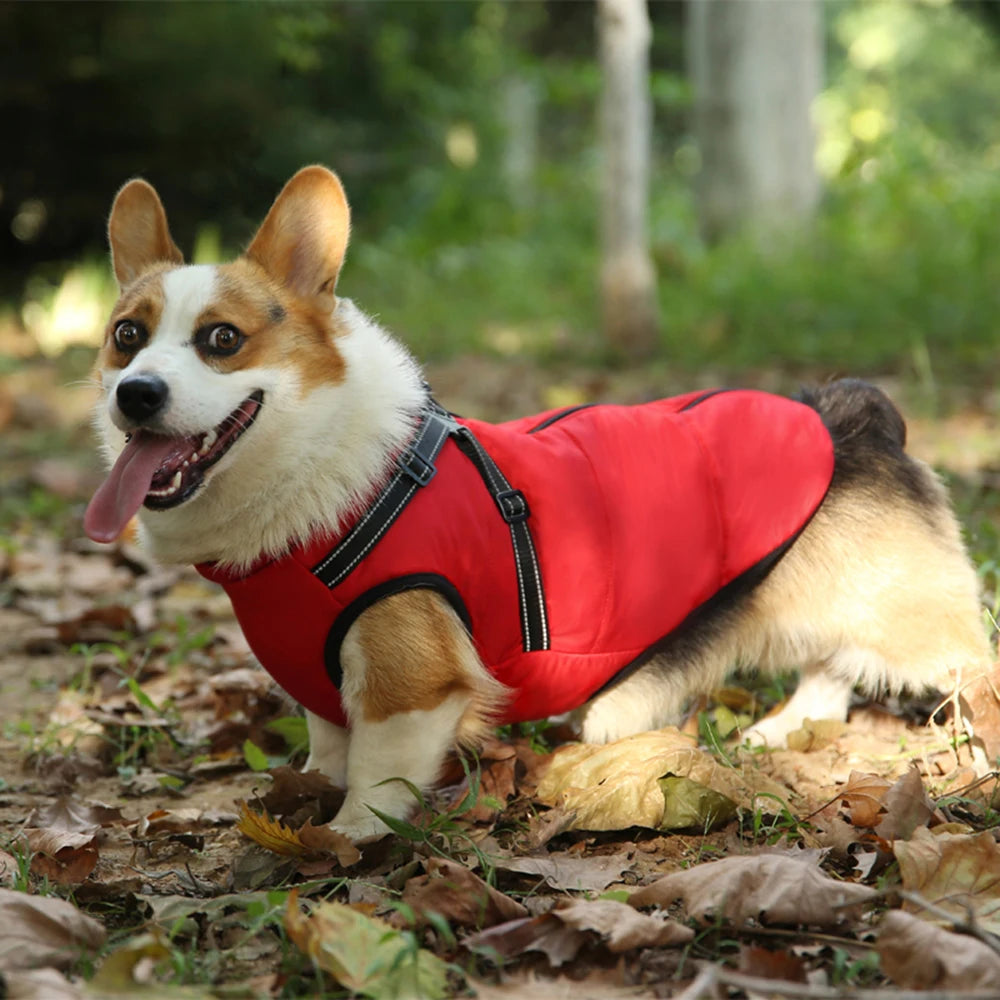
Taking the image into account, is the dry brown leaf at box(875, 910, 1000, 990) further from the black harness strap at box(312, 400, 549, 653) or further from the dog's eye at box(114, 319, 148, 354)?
the dog's eye at box(114, 319, 148, 354)

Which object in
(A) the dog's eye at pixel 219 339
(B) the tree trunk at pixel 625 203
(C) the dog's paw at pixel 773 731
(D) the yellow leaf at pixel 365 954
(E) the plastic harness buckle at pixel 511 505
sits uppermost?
(B) the tree trunk at pixel 625 203

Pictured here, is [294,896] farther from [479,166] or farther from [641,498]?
[479,166]

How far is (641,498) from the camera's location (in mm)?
2570

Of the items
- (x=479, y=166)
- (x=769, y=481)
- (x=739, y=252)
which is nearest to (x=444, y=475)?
(x=769, y=481)

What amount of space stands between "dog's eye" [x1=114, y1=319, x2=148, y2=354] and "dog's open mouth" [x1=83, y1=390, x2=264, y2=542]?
0.24 meters

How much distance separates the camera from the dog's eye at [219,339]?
2391mm

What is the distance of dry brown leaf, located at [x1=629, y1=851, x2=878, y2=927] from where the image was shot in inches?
71.9

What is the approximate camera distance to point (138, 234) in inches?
109

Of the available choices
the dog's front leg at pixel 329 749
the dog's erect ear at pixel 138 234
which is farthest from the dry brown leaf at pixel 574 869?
the dog's erect ear at pixel 138 234

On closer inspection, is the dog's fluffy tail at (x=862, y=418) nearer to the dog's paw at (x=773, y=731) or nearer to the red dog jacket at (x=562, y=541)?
the red dog jacket at (x=562, y=541)

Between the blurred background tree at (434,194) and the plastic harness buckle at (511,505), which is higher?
the blurred background tree at (434,194)

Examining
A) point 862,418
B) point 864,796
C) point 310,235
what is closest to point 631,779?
point 864,796

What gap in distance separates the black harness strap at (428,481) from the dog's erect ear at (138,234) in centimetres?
79

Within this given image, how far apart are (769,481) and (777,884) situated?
41.4 inches
